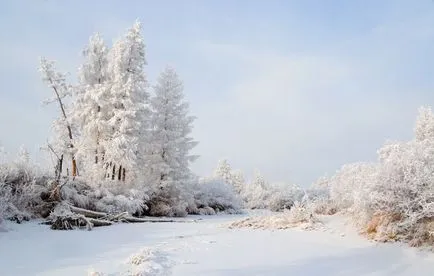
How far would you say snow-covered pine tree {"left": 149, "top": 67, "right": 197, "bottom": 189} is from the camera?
2306 cm

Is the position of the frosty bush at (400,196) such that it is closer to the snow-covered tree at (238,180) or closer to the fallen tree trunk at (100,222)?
the fallen tree trunk at (100,222)

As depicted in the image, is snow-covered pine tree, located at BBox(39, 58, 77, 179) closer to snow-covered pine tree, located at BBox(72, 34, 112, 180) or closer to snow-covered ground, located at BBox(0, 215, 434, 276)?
snow-covered pine tree, located at BBox(72, 34, 112, 180)

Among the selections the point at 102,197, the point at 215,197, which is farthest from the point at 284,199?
the point at 102,197

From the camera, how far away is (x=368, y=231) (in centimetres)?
895

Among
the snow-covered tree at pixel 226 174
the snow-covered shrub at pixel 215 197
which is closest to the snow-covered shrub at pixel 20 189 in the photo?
the snow-covered shrub at pixel 215 197

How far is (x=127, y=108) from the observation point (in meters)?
22.1

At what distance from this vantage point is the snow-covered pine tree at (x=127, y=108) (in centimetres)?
2119

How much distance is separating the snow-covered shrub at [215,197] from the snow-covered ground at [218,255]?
1645 centimetres

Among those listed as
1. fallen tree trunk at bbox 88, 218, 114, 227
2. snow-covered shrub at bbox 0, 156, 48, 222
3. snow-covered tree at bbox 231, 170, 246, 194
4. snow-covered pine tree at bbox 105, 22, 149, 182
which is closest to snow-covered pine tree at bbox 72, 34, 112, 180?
snow-covered pine tree at bbox 105, 22, 149, 182

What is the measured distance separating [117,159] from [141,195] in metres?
3.27

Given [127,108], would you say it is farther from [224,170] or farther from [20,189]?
[224,170]

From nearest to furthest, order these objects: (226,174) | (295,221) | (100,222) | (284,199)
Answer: (295,221) < (100,222) < (284,199) < (226,174)

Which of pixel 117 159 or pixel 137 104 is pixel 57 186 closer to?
pixel 117 159

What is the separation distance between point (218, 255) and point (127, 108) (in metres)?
15.9
